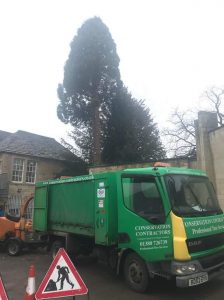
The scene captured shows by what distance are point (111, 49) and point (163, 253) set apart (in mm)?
28008

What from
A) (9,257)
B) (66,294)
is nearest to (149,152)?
(9,257)

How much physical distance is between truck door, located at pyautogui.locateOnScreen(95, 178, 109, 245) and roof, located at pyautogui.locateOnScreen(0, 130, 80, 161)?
19.2 meters

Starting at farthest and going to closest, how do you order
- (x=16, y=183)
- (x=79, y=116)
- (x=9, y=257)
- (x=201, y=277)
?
1. (x=79, y=116)
2. (x=16, y=183)
3. (x=9, y=257)
4. (x=201, y=277)

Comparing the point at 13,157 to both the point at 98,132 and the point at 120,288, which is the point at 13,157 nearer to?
the point at 98,132

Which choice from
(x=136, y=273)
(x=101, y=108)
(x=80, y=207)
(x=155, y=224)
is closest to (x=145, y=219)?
(x=155, y=224)

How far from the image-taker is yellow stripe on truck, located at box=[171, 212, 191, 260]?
675 cm

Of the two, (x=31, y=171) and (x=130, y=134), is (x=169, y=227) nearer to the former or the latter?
(x=130, y=134)

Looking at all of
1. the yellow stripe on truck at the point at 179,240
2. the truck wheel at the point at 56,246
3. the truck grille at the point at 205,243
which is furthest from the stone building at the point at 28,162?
the yellow stripe on truck at the point at 179,240

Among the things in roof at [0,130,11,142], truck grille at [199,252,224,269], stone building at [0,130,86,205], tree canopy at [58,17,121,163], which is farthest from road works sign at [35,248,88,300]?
roof at [0,130,11,142]

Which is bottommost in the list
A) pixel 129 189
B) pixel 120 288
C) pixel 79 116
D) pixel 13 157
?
pixel 120 288

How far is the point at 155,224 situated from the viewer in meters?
7.25

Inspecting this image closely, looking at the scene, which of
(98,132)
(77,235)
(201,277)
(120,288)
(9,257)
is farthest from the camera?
(98,132)

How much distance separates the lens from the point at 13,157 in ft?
87.7

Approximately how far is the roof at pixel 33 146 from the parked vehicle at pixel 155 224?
A: 1935 centimetres
